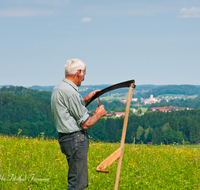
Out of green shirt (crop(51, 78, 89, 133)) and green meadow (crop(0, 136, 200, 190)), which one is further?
green meadow (crop(0, 136, 200, 190))

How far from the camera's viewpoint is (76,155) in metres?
3.77

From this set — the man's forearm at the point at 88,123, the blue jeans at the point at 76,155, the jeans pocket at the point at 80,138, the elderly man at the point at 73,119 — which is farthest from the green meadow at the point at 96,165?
the man's forearm at the point at 88,123

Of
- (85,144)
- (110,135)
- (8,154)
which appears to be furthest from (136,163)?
(110,135)

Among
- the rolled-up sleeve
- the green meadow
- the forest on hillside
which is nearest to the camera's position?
the rolled-up sleeve

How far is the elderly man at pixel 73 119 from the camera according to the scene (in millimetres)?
3688

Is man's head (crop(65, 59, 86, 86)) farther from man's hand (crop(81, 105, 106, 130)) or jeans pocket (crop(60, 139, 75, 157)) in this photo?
jeans pocket (crop(60, 139, 75, 157))

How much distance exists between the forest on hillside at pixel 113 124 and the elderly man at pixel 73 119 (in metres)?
94.4

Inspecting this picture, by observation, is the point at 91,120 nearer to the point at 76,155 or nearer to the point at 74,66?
the point at 76,155

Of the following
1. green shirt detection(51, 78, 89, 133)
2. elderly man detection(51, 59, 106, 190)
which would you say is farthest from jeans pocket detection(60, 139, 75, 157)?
green shirt detection(51, 78, 89, 133)

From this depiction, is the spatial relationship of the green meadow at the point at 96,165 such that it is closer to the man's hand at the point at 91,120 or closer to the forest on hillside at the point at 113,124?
the man's hand at the point at 91,120

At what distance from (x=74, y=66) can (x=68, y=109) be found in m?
0.62

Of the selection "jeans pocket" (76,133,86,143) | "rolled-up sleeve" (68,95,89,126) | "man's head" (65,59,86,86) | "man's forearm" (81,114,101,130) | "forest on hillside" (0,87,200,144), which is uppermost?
"man's head" (65,59,86,86)

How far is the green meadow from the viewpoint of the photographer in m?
6.46

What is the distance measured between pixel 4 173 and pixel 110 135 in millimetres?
102359
